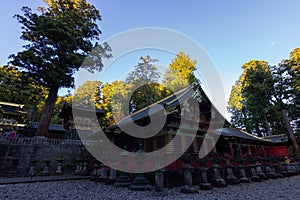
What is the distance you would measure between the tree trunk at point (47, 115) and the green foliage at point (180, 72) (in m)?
13.9

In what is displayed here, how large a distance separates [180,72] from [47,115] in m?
16.0

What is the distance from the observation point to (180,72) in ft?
73.2

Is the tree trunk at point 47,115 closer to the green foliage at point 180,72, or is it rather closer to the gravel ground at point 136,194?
the gravel ground at point 136,194

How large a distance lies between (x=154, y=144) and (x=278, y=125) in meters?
25.9

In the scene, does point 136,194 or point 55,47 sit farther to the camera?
point 55,47

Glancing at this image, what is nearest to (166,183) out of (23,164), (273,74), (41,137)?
(23,164)

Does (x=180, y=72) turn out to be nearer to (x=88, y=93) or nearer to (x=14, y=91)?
(x=88, y=93)

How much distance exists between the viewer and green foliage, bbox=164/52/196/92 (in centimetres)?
2157

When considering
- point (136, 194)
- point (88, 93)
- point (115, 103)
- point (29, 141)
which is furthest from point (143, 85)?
point (136, 194)

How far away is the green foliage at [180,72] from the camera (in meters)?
21.6

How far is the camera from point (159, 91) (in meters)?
25.9

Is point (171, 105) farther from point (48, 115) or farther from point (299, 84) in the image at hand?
point (299, 84)

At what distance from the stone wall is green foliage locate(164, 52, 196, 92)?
1336cm

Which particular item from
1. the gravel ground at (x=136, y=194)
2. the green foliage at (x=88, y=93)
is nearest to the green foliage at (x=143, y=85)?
the green foliage at (x=88, y=93)
